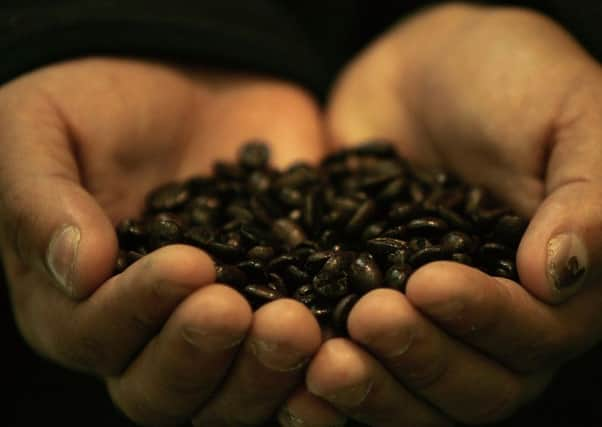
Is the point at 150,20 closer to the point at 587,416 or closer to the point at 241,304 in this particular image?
the point at 241,304

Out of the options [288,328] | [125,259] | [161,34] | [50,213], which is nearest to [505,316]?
[288,328]

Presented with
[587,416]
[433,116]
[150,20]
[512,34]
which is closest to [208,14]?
[150,20]

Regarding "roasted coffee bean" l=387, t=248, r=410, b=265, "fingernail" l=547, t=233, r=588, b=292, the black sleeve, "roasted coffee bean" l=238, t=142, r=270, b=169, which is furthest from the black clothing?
"roasted coffee bean" l=387, t=248, r=410, b=265

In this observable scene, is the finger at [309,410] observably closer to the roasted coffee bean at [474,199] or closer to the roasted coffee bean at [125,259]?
the roasted coffee bean at [125,259]

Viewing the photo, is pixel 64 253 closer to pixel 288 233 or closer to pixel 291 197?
pixel 288 233

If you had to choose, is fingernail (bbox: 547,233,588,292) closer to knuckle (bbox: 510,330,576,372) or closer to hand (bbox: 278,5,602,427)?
hand (bbox: 278,5,602,427)

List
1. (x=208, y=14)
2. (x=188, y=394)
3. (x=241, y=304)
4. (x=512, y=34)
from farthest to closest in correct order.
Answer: (x=208, y=14) < (x=512, y=34) < (x=188, y=394) < (x=241, y=304)


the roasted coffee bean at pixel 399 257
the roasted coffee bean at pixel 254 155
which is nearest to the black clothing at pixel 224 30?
the roasted coffee bean at pixel 254 155

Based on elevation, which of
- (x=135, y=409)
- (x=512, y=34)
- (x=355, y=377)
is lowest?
(x=135, y=409)

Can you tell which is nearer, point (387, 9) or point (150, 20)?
point (150, 20)
